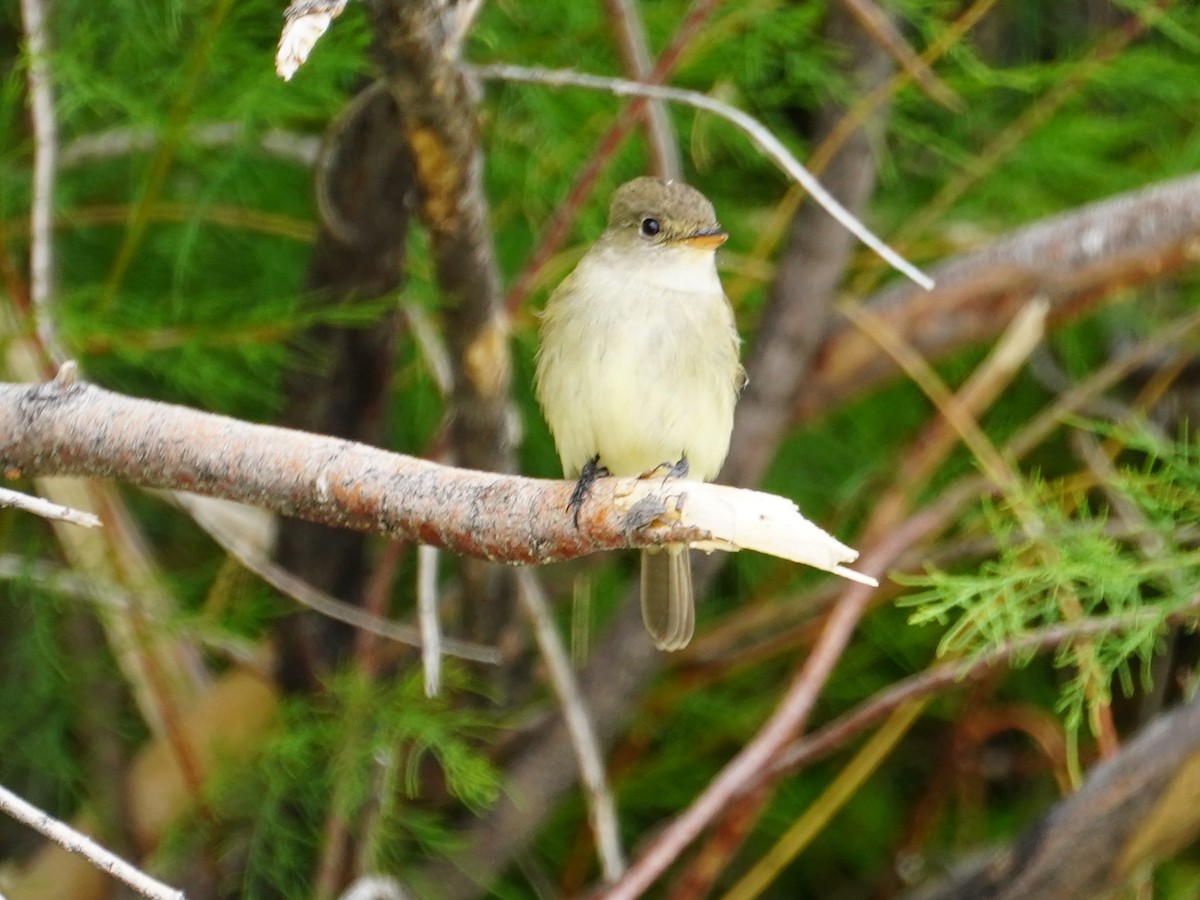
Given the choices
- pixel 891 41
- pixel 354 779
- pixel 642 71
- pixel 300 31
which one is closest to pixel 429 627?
pixel 354 779

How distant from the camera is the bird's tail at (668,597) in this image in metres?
2.92

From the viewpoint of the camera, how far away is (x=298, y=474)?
6.37ft

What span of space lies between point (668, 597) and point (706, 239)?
0.67 meters

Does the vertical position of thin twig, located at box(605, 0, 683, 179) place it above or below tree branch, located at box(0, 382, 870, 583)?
above

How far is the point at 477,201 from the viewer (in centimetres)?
244

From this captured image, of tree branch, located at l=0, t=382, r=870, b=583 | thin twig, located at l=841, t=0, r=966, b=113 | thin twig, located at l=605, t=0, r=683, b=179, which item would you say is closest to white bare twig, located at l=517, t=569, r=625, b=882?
thin twig, located at l=605, t=0, r=683, b=179

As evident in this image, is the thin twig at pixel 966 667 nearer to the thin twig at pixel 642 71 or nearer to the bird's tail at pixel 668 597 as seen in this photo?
the bird's tail at pixel 668 597

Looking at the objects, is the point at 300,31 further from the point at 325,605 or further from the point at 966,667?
the point at 325,605

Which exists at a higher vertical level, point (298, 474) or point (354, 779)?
point (298, 474)

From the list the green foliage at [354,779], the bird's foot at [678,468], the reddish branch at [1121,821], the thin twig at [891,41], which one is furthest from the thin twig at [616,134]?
the reddish branch at [1121,821]

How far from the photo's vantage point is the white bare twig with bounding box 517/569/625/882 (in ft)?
9.55

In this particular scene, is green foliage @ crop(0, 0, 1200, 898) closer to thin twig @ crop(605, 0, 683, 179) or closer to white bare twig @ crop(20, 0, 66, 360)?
white bare twig @ crop(20, 0, 66, 360)

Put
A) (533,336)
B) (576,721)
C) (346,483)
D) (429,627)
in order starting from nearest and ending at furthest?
(346,483), (429,627), (576,721), (533,336)

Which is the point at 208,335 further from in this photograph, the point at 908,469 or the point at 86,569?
the point at 908,469
